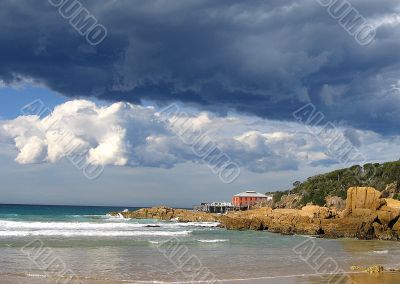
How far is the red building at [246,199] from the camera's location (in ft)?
413

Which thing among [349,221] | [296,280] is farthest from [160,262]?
[349,221]

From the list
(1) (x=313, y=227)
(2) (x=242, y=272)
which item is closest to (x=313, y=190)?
(1) (x=313, y=227)

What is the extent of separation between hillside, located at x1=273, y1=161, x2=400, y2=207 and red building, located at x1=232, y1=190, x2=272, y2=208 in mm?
7225

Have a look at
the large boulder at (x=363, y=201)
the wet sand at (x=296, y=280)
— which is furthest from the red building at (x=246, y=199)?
the wet sand at (x=296, y=280)

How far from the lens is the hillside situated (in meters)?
90.8

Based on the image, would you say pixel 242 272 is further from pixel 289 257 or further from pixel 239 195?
pixel 239 195

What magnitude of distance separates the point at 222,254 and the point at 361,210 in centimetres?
2629

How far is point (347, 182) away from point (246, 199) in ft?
103

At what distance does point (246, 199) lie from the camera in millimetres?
127500

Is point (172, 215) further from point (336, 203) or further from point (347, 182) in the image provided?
point (347, 182)

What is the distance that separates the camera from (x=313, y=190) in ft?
356

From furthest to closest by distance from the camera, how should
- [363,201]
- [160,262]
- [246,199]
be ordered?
1. [246,199]
2. [363,201]
3. [160,262]

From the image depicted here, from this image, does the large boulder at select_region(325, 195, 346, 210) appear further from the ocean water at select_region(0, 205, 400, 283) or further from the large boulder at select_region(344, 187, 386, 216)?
the ocean water at select_region(0, 205, 400, 283)

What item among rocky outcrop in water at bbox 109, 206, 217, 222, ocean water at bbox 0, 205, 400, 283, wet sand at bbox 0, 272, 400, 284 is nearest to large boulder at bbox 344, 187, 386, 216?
ocean water at bbox 0, 205, 400, 283
